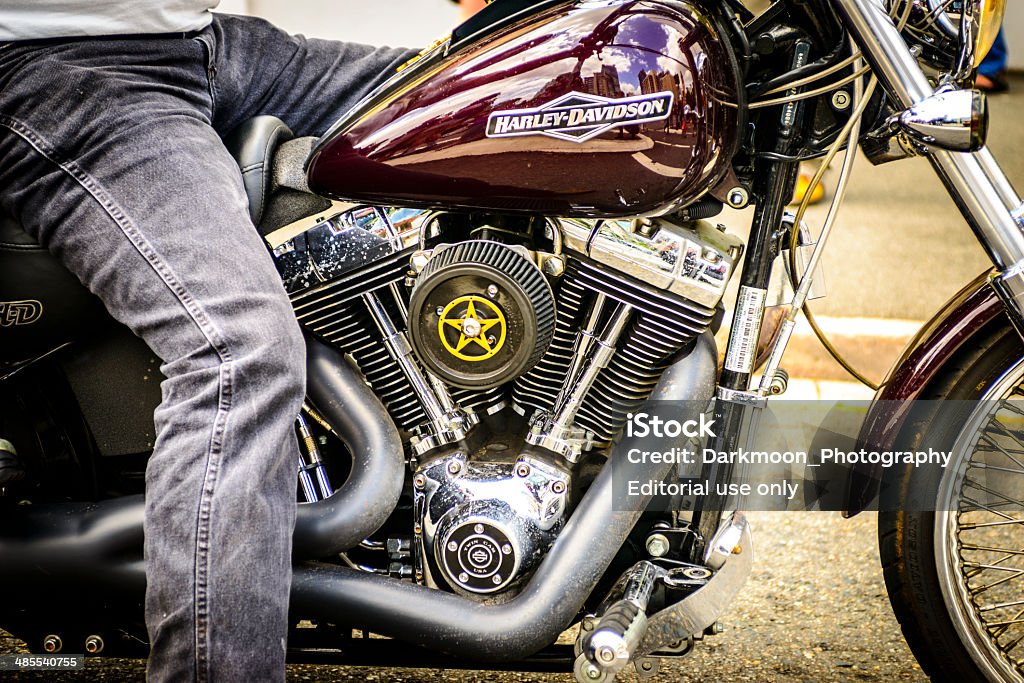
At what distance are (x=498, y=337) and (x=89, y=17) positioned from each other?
88cm

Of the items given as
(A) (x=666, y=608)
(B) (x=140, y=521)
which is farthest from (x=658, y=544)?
(B) (x=140, y=521)

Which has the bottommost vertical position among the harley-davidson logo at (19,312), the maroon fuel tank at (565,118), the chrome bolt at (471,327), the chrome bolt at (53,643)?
the chrome bolt at (53,643)

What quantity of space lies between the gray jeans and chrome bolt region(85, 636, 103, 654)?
1.39ft

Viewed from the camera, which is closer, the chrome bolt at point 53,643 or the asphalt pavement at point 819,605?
the chrome bolt at point 53,643

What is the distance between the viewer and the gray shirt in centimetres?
169

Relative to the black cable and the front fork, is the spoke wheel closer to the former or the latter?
the front fork

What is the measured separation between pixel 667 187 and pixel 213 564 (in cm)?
94

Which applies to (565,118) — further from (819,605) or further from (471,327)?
(819,605)

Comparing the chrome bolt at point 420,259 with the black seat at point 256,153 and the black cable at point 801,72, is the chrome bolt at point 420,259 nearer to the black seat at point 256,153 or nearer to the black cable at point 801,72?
the black seat at point 256,153

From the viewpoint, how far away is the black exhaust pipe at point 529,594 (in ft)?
6.03

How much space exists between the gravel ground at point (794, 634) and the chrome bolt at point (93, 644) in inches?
13.8

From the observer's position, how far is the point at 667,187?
1692 mm

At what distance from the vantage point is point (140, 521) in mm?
1820

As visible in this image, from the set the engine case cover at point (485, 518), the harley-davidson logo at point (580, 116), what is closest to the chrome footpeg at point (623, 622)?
the engine case cover at point (485, 518)
